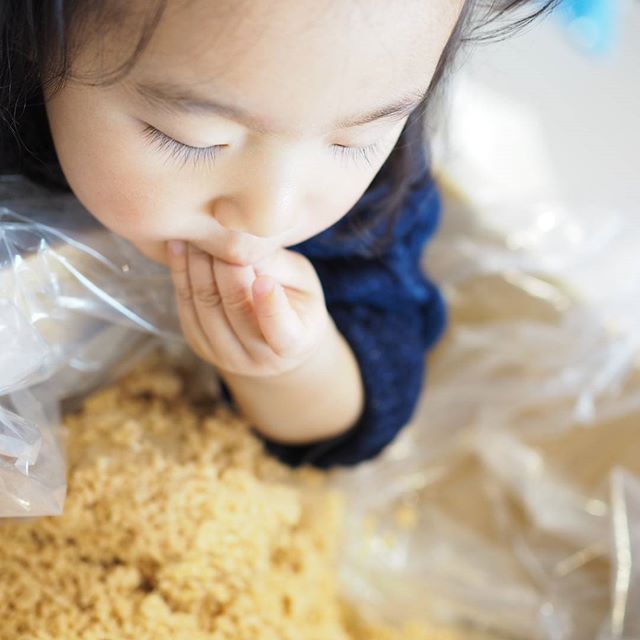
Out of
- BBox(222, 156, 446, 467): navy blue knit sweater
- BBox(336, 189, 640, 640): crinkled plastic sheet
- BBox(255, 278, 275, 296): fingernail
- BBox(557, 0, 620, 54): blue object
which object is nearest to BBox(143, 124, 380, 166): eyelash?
BBox(255, 278, 275, 296): fingernail

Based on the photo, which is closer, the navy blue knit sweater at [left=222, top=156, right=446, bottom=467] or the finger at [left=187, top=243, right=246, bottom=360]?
the finger at [left=187, top=243, right=246, bottom=360]

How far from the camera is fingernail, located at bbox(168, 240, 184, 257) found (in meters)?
0.55

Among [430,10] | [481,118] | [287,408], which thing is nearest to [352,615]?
[287,408]

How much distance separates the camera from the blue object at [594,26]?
119 centimetres

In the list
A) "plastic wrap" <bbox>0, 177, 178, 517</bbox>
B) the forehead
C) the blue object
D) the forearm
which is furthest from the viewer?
the blue object

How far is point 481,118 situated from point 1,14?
727 millimetres

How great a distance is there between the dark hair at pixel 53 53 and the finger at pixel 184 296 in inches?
4.0

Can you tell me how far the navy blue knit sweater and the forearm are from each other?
1 cm

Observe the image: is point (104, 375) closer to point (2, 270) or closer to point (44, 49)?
point (2, 270)

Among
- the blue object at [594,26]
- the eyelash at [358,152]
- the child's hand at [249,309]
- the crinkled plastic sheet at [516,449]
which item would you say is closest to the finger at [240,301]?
the child's hand at [249,309]

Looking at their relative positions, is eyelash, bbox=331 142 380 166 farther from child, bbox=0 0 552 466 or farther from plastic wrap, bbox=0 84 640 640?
plastic wrap, bbox=0 84 640 640

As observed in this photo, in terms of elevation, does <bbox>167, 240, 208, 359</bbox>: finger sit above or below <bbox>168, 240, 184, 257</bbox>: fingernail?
below

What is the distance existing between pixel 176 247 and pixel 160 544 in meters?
0.19

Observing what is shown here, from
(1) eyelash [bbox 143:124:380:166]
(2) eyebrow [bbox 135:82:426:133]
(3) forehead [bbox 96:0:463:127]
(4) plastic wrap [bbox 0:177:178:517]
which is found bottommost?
(4) plastic wrap [bbox 0:177:178:517]
